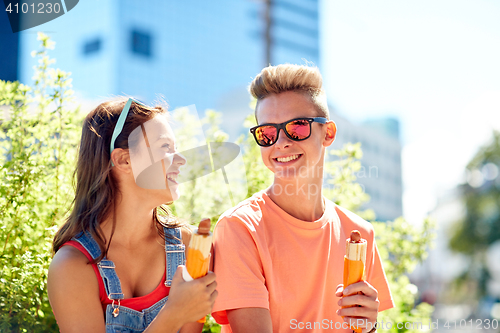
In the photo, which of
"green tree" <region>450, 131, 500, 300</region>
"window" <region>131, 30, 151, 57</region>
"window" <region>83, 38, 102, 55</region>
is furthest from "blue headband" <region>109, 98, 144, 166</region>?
"window" <region>83, 38, 102, 55</region>

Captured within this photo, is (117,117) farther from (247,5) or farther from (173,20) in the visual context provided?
(247,5)

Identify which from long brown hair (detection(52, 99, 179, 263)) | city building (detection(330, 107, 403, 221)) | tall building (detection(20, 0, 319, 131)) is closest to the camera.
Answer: long brown hair (detection(52, 99, 179, 263))

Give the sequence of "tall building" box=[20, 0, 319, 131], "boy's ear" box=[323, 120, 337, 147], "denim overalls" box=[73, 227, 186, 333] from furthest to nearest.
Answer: "tall building" box=[20, 0, 319, 131], "boy's ear" box=[323, 120, 337, 147], "denim overalls" box=[73, 227, 186, 333]

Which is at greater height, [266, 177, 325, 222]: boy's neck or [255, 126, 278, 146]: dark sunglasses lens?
[255, 126, 278, 146]: dark sunglasses lens

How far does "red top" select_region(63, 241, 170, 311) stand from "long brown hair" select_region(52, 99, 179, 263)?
0.13 meters

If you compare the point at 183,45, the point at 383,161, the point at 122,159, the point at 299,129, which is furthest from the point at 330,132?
the point at 383,161

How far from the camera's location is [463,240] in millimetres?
38812

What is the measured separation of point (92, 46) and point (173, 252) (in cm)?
6933

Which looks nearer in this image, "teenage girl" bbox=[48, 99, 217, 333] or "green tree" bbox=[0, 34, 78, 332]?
"teenage girl" bbox=[48, 99, 217, 333]

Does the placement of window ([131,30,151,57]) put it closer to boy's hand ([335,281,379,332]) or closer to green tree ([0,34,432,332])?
green tree ([0,34,432,332])

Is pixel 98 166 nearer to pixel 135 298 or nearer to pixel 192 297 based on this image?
pixel 135 298

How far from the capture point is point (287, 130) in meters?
2.29

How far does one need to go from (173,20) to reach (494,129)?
51.9 m

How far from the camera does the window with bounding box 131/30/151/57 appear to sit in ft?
214
